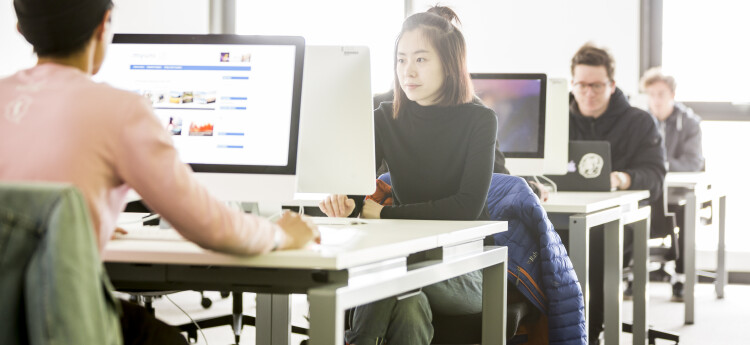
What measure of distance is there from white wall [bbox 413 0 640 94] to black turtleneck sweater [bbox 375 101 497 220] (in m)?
3.49

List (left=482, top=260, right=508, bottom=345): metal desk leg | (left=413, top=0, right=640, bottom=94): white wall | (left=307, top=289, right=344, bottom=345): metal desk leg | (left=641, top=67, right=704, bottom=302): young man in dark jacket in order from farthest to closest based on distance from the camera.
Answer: (left=413, top=0, right=640, bottom=94): white wall → (left=641, top=67, right=704, bottom=302): young man in dark jacket → (left=482, top=260, right=508, bottom=345): metal desk leg → (left=307, top=289, right=344, bottom=345): metal desk leg

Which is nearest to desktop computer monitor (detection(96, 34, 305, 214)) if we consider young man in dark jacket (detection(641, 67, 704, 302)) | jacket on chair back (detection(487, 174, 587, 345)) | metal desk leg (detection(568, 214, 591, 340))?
jacket on chair back (detection(487, 174, 587, 345))

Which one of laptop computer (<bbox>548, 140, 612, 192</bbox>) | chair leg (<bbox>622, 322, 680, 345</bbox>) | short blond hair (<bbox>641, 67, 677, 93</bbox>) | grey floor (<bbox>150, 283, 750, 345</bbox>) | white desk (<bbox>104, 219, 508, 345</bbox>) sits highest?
short blond hair (<bbox>641, 67, 677, 93</bbox>)

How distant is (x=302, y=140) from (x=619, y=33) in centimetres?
417

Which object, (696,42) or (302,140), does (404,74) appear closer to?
(302,140)

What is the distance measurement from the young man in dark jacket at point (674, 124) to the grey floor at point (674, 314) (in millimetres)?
745

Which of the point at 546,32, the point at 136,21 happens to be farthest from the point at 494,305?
the point at 546,32

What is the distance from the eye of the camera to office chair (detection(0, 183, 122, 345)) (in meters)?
0.98

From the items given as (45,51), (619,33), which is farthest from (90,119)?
(619,33)

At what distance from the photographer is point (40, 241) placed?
986mm

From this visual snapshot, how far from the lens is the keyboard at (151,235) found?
1653mm

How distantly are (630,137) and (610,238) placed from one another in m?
1.08

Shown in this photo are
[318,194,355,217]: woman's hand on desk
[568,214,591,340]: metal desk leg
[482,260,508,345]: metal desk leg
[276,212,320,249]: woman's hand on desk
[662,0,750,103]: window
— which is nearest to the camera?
[276,212,320,249]: woman's hand on desk

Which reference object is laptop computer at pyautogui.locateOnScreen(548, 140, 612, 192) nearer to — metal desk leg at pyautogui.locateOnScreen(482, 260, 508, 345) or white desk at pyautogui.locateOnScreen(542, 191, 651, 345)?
white desk at pyautogui.locateOnScreen(542, 191, 651, 345)
